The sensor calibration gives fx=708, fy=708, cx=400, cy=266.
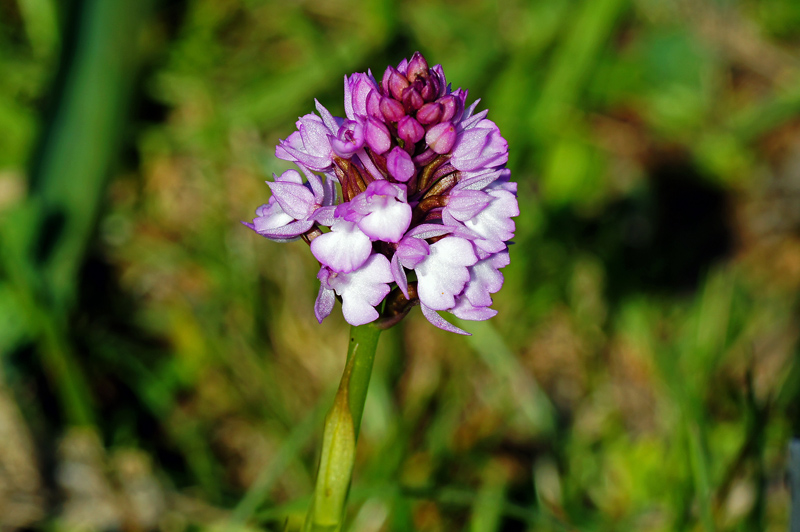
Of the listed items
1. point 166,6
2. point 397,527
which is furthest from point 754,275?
point 166,6

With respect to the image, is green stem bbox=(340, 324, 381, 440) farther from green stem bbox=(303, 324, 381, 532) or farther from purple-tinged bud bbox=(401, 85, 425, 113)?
purple-tinged bud bbox=(401, 85, 425, 113)

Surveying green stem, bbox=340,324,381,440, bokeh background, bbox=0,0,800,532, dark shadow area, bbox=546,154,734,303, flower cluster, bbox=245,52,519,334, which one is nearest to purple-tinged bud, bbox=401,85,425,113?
flower cluster, bbox=245,52,519,334

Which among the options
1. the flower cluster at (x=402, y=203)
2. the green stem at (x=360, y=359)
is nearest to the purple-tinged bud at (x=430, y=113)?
the flower cluster at (x=402, y=203)

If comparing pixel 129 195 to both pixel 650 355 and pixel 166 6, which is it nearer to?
pixel 166 6

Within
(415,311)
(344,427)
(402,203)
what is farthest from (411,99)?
(415,311)

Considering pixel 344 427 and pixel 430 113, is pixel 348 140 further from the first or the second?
pixel 344 427

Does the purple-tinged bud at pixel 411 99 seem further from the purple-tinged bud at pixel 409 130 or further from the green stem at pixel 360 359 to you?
the green stem at pixel 360 359
